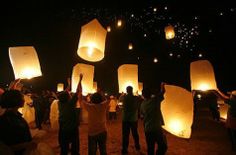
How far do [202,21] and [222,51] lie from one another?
3.63 meters

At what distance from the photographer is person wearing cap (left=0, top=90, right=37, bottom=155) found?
261cm

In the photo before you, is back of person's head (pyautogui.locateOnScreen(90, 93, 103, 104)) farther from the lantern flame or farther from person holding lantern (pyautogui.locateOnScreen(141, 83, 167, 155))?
the lantern flame

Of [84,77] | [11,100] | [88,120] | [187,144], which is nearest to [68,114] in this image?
[88,120]

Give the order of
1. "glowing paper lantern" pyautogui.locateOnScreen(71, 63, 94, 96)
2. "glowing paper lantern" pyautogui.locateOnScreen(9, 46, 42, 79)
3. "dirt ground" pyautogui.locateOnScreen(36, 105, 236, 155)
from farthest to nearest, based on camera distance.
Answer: "dirt ground" pyautogui.locateOnScreen(36, 105, 236, 155) < "glowing paper lantern" pyautogui.locateOnScreen(71, 63, 94, 96) < "glowing paper lantern" pyautogui.locateOnScreen(9, 46, 42, 79)

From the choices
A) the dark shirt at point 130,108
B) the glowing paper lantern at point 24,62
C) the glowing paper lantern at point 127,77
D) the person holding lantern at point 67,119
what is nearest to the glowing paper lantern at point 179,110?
the dark shirt at point 130,108

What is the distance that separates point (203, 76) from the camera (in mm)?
5672

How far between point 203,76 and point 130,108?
2370mm

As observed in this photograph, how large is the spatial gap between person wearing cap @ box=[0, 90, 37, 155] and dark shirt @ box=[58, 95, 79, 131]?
2706 millimetres

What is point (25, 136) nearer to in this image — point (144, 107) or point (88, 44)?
point (88, 44)

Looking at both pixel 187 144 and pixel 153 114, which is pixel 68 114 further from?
pixel 187 144

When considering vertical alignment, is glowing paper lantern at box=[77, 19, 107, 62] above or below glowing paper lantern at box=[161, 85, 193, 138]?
above

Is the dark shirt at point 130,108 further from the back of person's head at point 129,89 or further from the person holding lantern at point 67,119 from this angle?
the person holding lantern at point 67,119

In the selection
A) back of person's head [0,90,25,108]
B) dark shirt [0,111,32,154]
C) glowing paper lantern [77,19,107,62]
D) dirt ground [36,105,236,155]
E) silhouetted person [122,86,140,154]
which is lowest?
dirt ground [36,105,236,155]

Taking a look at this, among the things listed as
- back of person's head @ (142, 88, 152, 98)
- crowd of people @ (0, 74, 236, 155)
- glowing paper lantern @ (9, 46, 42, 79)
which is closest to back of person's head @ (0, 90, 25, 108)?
crowd of people @ (0, 74, 236, 155)
